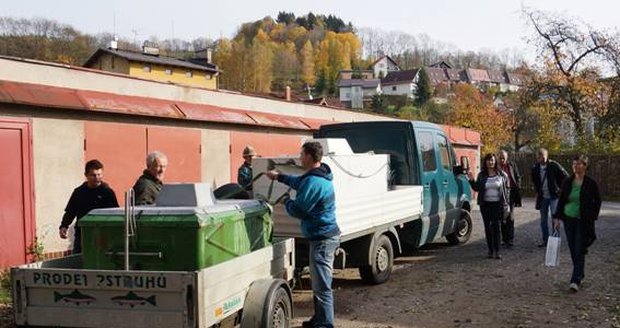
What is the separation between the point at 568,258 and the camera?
32.0 ft

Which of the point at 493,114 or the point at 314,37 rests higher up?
the point at 314,37

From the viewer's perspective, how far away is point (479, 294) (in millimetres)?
7438

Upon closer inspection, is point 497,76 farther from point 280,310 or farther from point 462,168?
point 280,310

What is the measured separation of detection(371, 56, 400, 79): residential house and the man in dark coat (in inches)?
5248

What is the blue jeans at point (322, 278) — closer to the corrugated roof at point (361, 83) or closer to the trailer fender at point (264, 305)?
the trailer fender at point (264, 305)

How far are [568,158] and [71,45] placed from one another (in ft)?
160

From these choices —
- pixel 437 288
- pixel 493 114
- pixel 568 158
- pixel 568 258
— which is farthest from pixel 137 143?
pixel 493 114

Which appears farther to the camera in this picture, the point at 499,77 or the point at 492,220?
the point at 499,77

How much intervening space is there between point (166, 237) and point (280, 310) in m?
1.33

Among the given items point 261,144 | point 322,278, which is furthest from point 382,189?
point 261,144

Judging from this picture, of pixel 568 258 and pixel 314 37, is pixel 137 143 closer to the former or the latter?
pixel 568 258

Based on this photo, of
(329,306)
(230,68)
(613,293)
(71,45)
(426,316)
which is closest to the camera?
(329,306)

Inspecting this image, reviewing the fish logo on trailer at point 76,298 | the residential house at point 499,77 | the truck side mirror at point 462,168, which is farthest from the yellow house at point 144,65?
the residential house at point 499,77

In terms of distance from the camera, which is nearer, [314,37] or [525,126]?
[525,126]
